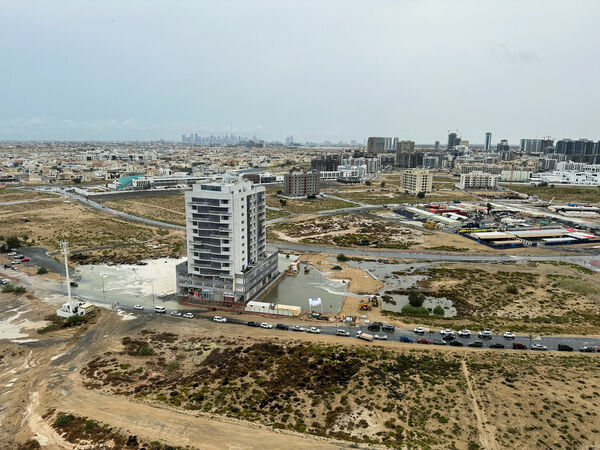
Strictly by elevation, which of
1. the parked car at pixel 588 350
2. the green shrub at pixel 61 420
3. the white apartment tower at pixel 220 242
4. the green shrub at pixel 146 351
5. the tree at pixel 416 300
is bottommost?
the green shrub at pixel 61 420

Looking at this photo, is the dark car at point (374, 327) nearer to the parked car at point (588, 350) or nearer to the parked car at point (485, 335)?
the parked car at point (485, 335)

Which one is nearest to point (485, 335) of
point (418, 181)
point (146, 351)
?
point (146, 351)

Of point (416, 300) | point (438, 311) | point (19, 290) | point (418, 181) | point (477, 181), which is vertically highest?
point (418, 181)

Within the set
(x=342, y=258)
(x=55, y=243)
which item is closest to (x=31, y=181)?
(x=55, y=243)

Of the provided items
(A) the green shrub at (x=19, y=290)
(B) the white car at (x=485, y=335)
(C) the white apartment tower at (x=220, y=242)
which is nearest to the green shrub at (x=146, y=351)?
(C) the white apartment tower at (x=220, y=242)

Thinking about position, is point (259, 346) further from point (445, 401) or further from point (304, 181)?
point (304, 181)

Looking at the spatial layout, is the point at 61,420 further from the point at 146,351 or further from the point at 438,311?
the point at 438,311
